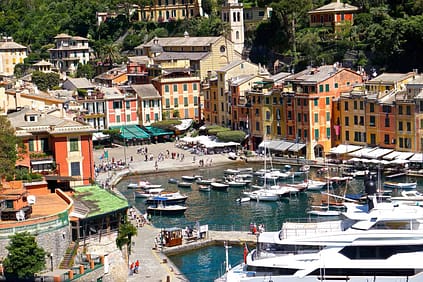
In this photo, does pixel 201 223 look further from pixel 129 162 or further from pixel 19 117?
pixel 129 162

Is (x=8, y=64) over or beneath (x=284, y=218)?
over

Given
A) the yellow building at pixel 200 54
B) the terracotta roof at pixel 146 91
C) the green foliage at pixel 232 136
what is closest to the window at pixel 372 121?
the green foliage at pixel 232 136

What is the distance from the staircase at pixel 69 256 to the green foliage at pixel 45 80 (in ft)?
226

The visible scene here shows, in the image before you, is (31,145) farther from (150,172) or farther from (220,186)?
(150,172)

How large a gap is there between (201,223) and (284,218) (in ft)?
17.1

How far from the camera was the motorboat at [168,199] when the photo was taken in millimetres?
65812

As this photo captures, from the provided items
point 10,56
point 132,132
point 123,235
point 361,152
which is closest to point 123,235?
point 123,235

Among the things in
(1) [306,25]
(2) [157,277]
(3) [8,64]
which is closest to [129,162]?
(1) [306,25]

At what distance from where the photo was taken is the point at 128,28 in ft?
452

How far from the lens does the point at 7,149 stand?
49312mm

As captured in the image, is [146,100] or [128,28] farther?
[128,28]

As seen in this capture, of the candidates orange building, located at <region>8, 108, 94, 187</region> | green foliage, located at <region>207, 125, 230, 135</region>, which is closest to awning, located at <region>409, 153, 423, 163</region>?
green foliage, located at <region>207, 125, 230, 135</region>

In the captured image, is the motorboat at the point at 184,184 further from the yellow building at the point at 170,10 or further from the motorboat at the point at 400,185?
the yellow building at the point at 170,10

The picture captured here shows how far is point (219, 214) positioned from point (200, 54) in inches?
1908
